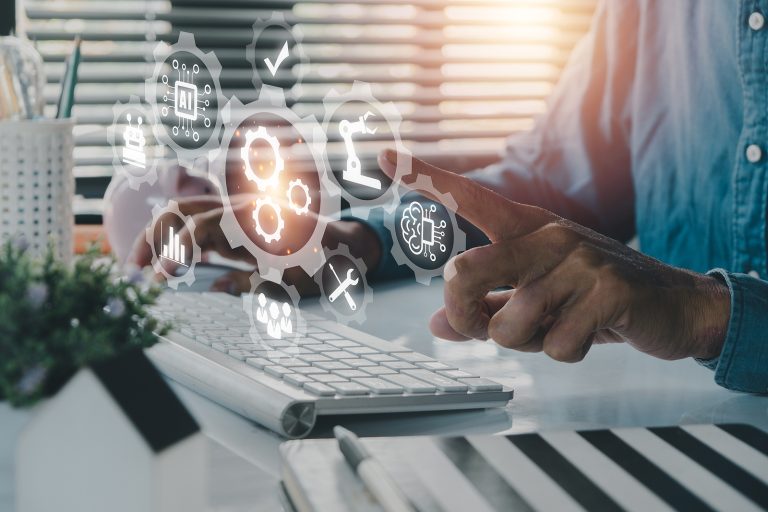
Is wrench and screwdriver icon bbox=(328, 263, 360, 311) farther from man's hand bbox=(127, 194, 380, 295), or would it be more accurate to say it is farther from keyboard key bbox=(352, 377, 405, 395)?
keyboard key bbox=(352, 377, 405, 395)

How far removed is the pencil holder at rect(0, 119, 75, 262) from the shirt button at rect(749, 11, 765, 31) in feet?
2.35

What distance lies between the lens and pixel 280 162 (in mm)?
850

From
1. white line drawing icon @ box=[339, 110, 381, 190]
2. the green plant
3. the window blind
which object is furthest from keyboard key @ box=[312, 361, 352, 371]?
the window blind

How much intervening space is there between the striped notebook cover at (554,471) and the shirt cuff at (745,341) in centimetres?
17

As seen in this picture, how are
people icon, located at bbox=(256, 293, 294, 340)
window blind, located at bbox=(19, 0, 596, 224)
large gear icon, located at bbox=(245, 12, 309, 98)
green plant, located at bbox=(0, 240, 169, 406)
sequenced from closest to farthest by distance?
green plant, located at bbox=(0, 240, 169, 406), people icon, located at bbox=(256, 293, 294, 340), window blind, located at bbox=(19, 0, 596, 224), large gear icon, located at bbox=(245, 12, 309, 98)

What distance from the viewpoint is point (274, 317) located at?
2.78ft

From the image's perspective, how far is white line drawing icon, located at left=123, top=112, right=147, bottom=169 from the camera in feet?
3.40

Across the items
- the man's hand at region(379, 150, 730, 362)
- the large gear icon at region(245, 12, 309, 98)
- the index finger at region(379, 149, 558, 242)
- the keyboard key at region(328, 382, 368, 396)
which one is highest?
the large gear icon at region(245, 12, 309, 98)

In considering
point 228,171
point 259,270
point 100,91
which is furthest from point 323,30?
point 259,270

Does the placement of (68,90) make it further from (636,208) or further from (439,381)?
(636,208)

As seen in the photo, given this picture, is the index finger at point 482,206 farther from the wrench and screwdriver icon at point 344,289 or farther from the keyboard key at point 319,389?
the wrench and screwdriver icon at point 344,289

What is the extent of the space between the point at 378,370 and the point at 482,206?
0.14 metres

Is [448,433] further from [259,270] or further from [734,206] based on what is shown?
[734,206]

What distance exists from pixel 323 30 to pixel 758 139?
100 cm
